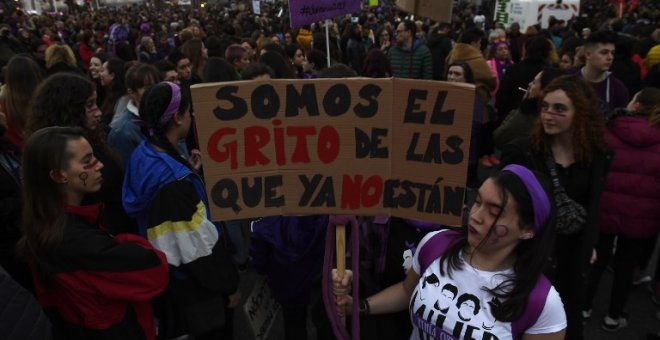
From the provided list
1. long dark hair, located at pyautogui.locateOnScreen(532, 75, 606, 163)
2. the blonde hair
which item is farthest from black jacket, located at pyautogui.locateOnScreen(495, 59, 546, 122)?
the blonde hair

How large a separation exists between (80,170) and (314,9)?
365 cm

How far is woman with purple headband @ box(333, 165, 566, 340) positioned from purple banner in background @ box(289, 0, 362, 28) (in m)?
3.82

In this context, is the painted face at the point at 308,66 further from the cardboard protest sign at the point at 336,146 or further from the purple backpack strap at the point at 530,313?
the purple backpack strap at the point at 530,313

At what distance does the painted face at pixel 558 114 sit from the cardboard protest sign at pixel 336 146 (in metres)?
1.18

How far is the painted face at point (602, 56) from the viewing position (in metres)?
4.16

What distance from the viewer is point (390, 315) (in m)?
2.10

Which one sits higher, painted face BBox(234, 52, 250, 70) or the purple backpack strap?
painted face BBox(234, 52, 250, 70)

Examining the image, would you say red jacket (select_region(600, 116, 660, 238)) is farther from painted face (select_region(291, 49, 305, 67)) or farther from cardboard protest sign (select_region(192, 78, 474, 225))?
painted face (select_region(291, 49, 305, 67))

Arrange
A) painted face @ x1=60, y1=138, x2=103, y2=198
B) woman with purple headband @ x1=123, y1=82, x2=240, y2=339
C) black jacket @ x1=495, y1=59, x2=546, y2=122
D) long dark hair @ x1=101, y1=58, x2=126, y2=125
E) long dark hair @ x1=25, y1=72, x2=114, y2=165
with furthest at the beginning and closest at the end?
black jacket @ x1=495, y1=59, x2=546, y2=122 < long dark hair @ x1=101, y1=58, x2=126, y2=125 < long dark hair @ x1=25, y1=72, x2=114, y2=165 < woman with purple headband @ x1=123, y1=82, x2=240, y2=339 < painted face @ x1=60, y1=138, x2=103, y2=198

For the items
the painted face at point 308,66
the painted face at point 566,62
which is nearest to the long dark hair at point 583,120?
the painted face at point 566,62

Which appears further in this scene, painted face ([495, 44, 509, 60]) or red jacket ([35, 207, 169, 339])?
painted face ([495, 44, 509, 60])

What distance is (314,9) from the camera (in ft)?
16.9

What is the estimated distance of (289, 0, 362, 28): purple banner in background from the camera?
5.13 meters

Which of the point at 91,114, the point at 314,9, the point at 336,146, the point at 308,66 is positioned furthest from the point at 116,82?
the point at 336,146
